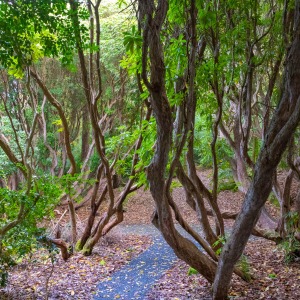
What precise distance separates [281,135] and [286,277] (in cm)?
297

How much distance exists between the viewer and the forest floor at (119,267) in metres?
5.03

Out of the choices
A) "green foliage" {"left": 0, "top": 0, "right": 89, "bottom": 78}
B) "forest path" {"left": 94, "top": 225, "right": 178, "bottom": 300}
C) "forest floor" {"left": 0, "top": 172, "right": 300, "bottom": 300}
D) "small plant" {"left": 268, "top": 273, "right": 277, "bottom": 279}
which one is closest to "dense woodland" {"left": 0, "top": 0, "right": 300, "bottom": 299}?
"green foliage" {"left": 0, "top": 0, "right": 89, "bottom": 78}

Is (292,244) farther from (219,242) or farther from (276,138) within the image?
(276,138)

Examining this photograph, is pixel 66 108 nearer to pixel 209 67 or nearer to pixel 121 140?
pixel 121 140

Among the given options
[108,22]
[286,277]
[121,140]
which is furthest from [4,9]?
[108,22]

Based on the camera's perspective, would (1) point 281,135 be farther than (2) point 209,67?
No

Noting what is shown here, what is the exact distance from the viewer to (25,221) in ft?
16.2

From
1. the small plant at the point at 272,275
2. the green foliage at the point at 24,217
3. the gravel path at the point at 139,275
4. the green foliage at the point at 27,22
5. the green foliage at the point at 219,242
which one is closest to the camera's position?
the green foliage at the point at 27,22

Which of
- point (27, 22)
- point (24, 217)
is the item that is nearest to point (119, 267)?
point (24, 217)

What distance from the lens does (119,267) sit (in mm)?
7051

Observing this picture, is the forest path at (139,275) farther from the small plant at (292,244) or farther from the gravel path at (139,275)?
the small plant at (292,244)

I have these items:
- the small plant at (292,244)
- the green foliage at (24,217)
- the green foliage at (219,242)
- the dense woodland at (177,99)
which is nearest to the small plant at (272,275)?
the dense woodland at (177,99)

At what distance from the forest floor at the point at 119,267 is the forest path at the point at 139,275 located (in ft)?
0.46

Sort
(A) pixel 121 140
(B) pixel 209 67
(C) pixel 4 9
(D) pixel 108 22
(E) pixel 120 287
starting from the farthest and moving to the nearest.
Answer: (D) pixel 108 22 < (A) pixel 121 140 < (E) pixel 120 287 < (B) pixel 209 67 < (C) pixel 4 9
